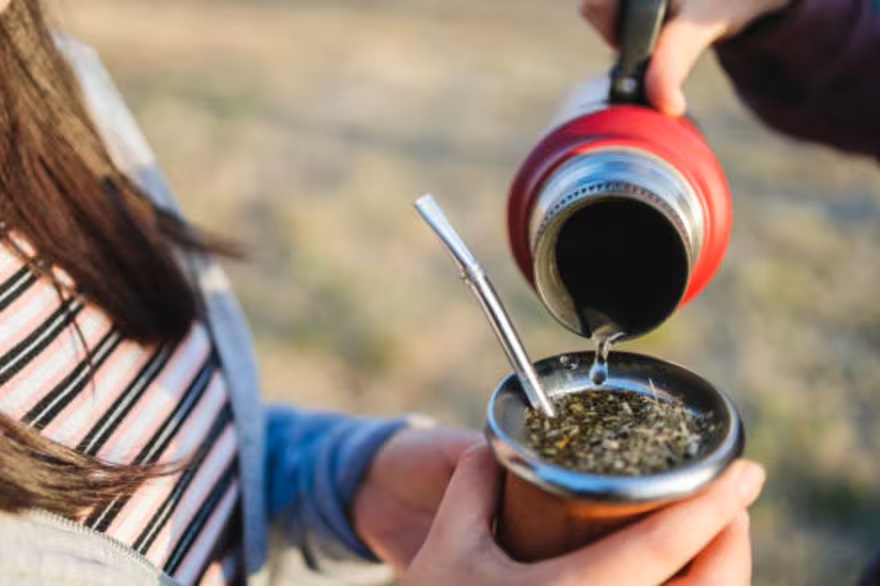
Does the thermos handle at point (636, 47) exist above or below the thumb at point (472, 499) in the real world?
above

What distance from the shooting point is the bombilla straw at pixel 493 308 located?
558 mm

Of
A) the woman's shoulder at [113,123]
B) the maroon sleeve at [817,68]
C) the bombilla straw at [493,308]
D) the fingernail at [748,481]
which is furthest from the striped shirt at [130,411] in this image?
the maroon sleeve at [817,68]

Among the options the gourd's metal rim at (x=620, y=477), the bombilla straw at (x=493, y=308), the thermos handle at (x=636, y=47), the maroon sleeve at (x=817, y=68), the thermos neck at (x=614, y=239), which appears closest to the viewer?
the gourd's metal rim at (x=620, y=477)

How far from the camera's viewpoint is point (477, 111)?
415cm

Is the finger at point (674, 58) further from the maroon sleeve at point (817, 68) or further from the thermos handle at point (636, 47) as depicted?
the maroon sleeve at point (817, 68)

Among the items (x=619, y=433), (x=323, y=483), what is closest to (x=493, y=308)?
(x=619, y=433)

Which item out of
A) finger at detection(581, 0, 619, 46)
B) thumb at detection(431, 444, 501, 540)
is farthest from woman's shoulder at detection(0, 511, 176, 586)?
finger at detection(581, 0, 619, 46)

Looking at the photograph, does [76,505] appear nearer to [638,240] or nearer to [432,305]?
[638,240]

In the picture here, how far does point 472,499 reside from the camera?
20.1 inches

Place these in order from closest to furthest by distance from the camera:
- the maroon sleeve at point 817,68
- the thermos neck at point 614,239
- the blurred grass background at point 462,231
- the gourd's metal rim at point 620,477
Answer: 1. the gourd's metal rim at point 620,477
2. the thermos neck at point 614,239
3. the maroon sleeve at point 817,68
4. the blurred grass background at point 462,231

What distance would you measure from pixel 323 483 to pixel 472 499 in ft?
1.25

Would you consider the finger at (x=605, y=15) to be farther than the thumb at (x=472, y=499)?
Yes

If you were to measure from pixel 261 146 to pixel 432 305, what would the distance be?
132 centimetres

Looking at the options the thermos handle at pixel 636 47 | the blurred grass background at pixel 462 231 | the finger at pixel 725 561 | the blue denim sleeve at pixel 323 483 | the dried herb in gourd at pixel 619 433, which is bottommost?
the blurred grass background at pixel 462 231
